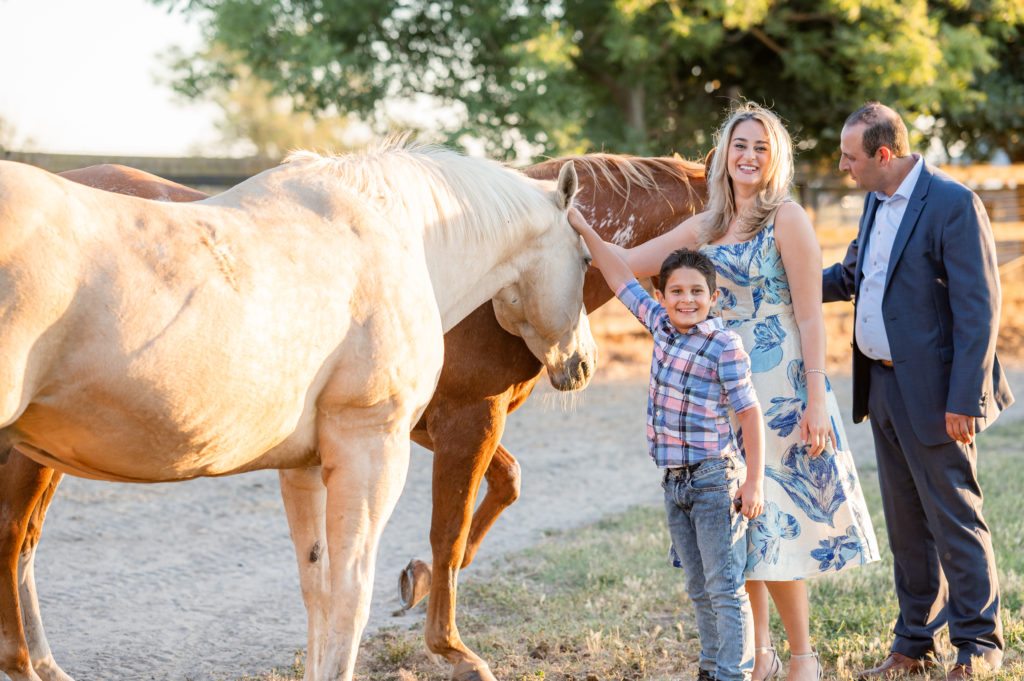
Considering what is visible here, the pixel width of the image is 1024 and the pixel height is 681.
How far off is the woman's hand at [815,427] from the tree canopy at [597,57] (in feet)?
25.1

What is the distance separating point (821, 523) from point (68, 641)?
3012 mm

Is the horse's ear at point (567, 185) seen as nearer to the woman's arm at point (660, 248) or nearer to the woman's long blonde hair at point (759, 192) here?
the woman's arm at point (660, 248)

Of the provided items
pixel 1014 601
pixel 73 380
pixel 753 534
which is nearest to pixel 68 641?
pixel 73 380

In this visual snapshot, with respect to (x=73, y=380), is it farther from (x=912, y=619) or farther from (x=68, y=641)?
(x=912, y=619)

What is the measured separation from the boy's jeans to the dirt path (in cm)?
144

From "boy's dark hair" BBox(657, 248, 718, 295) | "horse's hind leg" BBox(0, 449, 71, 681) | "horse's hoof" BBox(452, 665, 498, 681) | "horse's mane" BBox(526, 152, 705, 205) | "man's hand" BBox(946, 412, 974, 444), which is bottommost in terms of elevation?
"horse's hoof" BBox(452, 665, 498, 681)

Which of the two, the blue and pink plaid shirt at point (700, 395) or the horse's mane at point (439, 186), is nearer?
the horse's mane at point (439, 186)

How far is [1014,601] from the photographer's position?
388 cm

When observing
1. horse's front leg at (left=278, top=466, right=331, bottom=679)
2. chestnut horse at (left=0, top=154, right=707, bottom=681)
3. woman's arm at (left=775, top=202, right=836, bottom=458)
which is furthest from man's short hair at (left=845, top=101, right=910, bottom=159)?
horse's front leg at (left=278, top=466, right=331, bottom=679)

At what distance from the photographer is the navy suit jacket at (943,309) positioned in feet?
9.93

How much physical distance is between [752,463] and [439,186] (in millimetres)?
1231

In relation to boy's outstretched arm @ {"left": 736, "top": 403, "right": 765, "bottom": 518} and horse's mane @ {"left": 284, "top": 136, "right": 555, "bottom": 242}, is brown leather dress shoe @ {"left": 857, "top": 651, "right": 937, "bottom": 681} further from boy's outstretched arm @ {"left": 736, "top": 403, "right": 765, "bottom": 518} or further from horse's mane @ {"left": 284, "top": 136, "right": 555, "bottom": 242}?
horse's mane @ {"left": 284, "top": 136, "right": 555, "bottom": 242}

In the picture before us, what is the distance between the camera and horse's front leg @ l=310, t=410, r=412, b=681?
2.33 metres

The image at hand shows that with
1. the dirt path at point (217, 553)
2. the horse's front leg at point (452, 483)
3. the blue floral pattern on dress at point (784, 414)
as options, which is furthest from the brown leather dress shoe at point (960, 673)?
the dirt path at point (217, 553)
